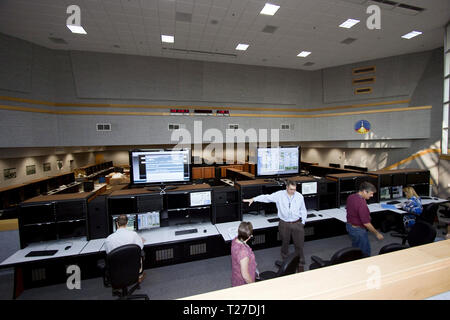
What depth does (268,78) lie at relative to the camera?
8.80m

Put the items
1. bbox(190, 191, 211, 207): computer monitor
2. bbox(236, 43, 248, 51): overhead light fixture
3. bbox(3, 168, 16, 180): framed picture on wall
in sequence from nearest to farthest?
bbox(190, 191, 211, 207): computer monitor, bbox(3, 168, 16, 180): framed picture on wall, bbox(236, 43, 248, 51): overhead light fixture

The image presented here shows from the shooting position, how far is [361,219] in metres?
2.97

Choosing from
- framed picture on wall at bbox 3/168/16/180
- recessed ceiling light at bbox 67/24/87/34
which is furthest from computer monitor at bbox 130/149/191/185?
framed picture on wall at bbox 3/168/16/180

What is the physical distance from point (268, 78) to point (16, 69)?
8402mm

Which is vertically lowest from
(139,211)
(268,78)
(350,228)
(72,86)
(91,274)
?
(91,274)

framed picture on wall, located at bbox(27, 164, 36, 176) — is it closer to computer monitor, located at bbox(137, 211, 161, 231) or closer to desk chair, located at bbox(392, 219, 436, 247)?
computer monitor, located at bbox(137, 211, 161, 231)

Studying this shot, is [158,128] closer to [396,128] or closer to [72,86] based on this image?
[72,86]

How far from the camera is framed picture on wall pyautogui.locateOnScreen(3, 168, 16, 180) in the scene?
588cm

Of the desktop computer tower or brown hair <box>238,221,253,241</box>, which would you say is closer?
brown hair <box>238,221,253,241</box>

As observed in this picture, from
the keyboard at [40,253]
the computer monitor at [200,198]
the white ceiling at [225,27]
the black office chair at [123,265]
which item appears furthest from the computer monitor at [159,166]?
the white ceiling at [225,27]

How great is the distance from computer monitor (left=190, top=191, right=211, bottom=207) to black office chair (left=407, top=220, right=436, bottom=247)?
3044 mm

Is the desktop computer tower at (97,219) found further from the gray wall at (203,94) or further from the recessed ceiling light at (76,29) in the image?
the recessed ceiling light at (76,29)

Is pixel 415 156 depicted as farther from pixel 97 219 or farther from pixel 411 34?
pixel 97 219
